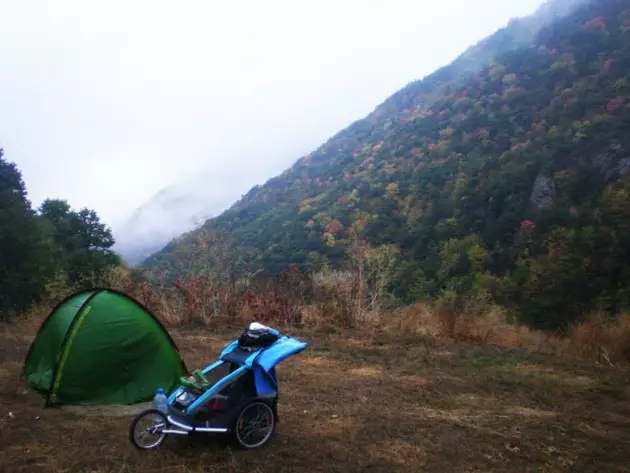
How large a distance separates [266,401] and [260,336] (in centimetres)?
58

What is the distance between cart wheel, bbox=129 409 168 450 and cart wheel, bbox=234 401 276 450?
65cm

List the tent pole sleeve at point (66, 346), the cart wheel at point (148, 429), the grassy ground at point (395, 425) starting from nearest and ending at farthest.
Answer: the grassy ground at point (395, 425) → the cart wheel at point (148, 429) → the tent pole sleeve at point (66, 346)

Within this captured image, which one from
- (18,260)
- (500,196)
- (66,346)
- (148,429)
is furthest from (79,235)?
(500,196)

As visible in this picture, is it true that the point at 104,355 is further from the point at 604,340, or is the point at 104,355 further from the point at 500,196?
the point at 500,196

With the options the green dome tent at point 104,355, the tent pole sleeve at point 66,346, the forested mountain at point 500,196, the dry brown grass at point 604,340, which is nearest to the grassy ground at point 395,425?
the tent pole sleeve at point 66,346

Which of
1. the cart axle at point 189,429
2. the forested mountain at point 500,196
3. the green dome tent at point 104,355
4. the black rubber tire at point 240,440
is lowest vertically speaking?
the forested mountain at point 500,196

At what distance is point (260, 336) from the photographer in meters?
4.30

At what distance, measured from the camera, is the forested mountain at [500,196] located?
70.2 ft

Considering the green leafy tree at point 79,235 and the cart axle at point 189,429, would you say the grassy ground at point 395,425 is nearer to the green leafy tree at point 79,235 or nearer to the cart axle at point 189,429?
the cart axle at point 189,429

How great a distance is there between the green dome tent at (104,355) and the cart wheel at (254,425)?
1906mm

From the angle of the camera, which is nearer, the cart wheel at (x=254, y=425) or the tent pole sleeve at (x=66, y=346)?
A: the cart wheel at (x=254, y=425)

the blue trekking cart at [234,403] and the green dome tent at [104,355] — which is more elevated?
the green dome tent at [104,355]

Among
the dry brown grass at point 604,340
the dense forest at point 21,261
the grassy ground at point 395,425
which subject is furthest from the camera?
the dense forest at point 21,261

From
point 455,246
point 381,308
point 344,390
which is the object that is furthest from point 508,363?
point 455,246
